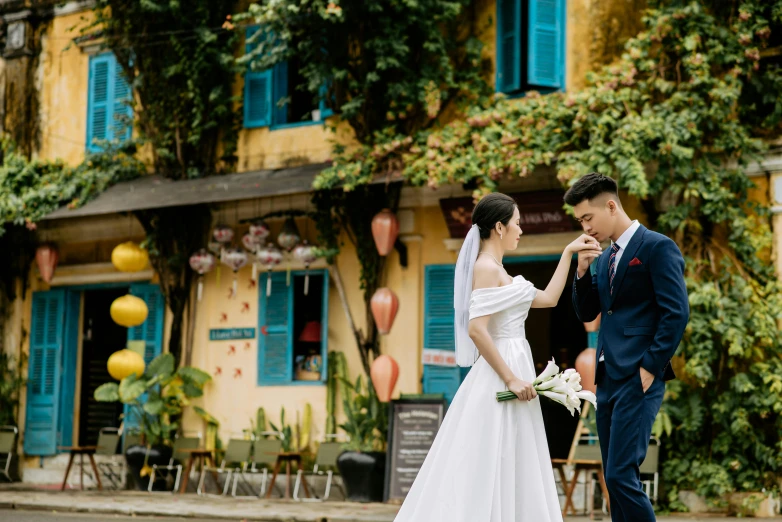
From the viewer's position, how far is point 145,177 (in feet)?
51.8

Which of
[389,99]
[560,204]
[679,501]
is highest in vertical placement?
[389,99]

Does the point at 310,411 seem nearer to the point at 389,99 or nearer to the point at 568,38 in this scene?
the point at 389,99

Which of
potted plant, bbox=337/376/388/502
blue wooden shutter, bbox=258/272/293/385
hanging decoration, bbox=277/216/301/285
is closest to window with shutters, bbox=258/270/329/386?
blue wooden shutter, bbox=258/272/293/385

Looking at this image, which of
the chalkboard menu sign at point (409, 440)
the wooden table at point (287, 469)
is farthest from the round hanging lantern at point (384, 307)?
the wooden table at point (287, 469)

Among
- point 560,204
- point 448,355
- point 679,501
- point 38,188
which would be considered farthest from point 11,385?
point 679,501

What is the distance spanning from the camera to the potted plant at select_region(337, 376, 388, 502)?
42.8 ft

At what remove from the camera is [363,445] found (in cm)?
1333

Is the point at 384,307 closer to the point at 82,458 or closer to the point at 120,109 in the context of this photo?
the point at 82,458

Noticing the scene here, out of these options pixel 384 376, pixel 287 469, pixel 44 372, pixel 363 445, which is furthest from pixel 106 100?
pixel 363 445

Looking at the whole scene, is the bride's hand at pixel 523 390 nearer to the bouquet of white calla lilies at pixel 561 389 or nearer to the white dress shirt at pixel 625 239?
the bouquet of white calla lilies at pixel 561 389

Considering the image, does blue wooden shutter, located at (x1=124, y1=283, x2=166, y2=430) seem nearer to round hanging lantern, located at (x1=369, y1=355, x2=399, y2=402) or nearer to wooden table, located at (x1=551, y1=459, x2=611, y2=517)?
round hanging lantern, located at (x1=369, y1=355, x2=399, y2=402)

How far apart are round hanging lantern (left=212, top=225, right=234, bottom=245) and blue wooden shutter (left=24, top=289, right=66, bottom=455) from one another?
324 cm

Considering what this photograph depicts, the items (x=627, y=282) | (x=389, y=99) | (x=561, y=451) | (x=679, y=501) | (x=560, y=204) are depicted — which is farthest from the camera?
(x=561, y=451)

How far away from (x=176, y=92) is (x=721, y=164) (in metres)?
7.33
